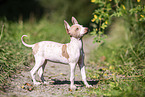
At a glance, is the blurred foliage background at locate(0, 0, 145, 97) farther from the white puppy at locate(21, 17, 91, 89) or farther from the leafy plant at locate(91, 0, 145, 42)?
the white puppy at locate(21, 17, 91, 89)

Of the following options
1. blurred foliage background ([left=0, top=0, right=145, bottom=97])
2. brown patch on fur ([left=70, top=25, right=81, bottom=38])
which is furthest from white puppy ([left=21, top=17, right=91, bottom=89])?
blurred foliage background ([left=0, top=0, right=145, bottom=97])

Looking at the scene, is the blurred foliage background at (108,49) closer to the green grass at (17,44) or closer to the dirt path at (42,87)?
the green grass at (17,44)

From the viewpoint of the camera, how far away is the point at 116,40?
7594mm

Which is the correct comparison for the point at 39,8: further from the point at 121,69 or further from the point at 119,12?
the point at 121,69

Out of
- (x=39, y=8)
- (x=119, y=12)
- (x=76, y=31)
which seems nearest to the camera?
(x=76, y=31)

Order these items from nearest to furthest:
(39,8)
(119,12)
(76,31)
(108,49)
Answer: (76,31) < (119,12) < (108,49) < (39,8)

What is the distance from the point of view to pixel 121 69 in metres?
4.43

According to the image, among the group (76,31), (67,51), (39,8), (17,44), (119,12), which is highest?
(39,8)

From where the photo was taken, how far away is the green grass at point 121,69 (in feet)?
10.6

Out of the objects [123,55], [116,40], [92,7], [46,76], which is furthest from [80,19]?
[46,76]

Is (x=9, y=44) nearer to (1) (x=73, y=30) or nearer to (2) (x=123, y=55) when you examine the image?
(1) (x=73, y=30)

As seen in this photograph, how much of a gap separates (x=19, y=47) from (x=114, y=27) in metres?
4.56

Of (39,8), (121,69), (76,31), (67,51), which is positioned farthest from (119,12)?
(39,8)

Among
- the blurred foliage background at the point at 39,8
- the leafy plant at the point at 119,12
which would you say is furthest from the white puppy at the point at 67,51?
the blurred foliage background at the point at 39,8
